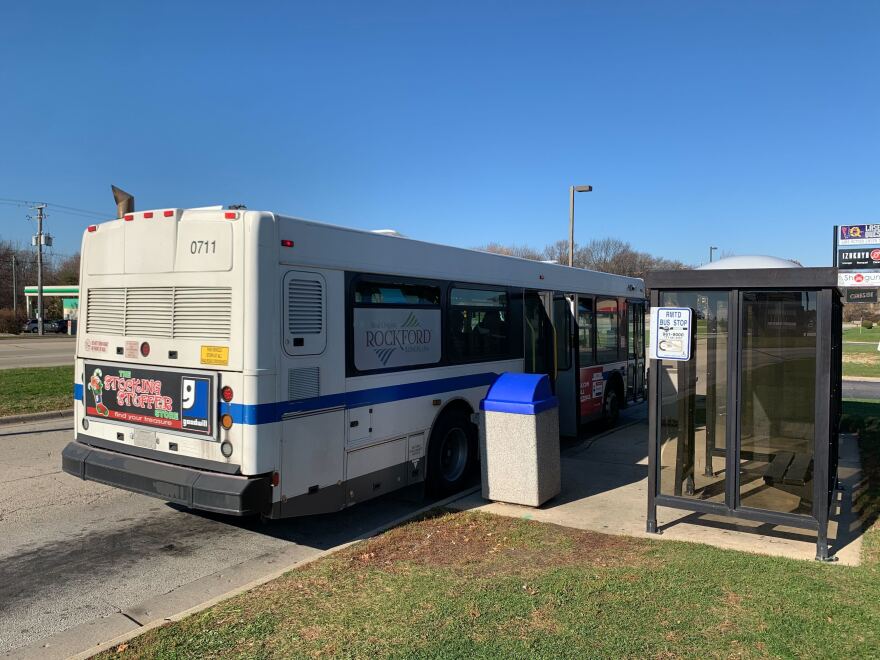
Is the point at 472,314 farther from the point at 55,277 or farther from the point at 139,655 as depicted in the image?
the point at 55,277

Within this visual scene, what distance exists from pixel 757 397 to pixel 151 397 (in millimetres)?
5436

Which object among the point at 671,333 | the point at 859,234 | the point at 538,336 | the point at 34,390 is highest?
the point at 859,234

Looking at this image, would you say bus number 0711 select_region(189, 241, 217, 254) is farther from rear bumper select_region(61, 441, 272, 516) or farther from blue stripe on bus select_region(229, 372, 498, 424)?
rear bumper select_region(61, 441, 272, 516)

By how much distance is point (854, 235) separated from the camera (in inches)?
628

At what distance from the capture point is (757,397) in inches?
235

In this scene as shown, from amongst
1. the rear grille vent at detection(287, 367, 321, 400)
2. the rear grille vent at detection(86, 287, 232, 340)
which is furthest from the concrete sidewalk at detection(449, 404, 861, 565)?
the rear grille vent at detection(86, 287, 232, 340)

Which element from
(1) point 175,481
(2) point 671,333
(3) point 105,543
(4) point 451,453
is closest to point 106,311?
(1) point 175,481

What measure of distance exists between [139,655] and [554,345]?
6.38 metres

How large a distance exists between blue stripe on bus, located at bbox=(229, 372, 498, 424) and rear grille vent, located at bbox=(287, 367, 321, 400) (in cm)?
5

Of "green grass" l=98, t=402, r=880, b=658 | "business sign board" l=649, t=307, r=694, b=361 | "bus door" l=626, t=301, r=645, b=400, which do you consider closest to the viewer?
"green grass" l=98, t=402, r=880, b=658

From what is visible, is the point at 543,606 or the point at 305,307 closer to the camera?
the point at 543,606

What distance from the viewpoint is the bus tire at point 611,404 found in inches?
449

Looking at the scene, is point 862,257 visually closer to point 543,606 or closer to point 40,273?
point 543,606

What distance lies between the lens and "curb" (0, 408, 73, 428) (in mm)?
11477
